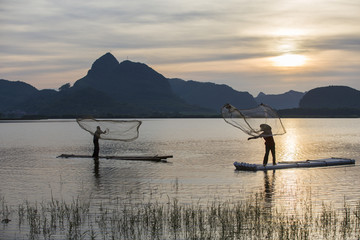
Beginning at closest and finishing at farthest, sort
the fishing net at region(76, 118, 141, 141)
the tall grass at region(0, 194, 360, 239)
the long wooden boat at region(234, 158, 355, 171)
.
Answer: the tall grass at region(0, 194, 360, 239)
the long wooden boat at region(234, 158, 355, 171)
the fishing net at region(76, 118, 141, 141)

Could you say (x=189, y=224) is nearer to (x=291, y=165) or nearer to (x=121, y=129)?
(x=291, y=165)

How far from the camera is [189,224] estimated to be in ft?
59.9

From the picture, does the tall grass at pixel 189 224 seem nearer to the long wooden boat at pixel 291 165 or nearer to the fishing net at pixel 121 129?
the long wooden boat at pixel 291 165

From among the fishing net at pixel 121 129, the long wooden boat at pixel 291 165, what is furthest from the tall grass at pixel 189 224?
the fishing net at pixel 121 129

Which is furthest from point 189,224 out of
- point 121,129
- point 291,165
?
point 121,129

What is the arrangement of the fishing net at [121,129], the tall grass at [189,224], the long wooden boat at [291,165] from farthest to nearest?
the fishing net at [121,129] < the long wooden boat at [291,165] < the tall grass at [189,224]

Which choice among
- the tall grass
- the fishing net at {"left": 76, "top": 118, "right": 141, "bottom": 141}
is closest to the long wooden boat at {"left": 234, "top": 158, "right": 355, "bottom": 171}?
the fishing net at {"left": 76, "top": 118, "right": 141, "bottom": 141}

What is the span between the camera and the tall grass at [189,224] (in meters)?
17.0

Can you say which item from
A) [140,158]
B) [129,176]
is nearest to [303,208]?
[129,176]

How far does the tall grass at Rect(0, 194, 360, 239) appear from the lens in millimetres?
17031

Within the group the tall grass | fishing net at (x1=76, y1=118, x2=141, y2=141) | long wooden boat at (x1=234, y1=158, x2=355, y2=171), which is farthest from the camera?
fishing net at (x1=76, y1=118, x2=141, y2=141)

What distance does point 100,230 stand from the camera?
17922 millimetres

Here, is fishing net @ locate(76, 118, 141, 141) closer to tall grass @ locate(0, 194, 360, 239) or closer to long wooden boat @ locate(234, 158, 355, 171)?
long wooden boat @ locate(234, 158, 355, 171)

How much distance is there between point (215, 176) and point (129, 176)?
5660 millimetres
